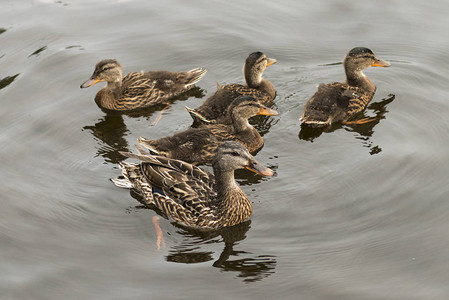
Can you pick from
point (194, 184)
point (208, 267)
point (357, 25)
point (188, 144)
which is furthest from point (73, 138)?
point (357, 25)

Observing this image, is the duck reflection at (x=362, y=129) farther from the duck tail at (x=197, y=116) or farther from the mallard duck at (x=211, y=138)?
the duck tail at (x=197, y=116)

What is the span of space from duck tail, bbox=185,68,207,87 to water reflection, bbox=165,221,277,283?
115 inches

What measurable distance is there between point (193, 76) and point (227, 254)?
3534 millimetres

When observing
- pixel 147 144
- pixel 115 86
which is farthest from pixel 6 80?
pixel 147 144

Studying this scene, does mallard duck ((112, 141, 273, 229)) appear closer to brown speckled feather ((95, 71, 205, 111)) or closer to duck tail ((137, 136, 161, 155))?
duck tail ((137, 136, 161, 155))

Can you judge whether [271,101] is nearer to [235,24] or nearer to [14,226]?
[235,24]

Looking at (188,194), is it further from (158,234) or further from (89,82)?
(89,82)

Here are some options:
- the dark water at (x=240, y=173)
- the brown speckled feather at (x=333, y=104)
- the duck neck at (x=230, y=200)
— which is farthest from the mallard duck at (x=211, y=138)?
the duck neck at (x=230, y=200)

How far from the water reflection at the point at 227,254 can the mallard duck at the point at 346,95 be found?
2088mm

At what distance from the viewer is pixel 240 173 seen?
7.23 meters

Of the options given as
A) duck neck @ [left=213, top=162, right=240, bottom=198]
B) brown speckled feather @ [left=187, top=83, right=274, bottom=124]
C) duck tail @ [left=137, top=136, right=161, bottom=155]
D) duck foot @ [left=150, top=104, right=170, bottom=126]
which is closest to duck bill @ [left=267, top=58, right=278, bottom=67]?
brown speckled feather @ [left=187, top=83, right=274, bottom=124]

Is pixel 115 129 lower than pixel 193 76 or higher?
lower

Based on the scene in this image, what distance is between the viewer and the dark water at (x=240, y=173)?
578 centimetres

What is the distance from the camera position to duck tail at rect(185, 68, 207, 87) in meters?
8.92
